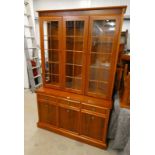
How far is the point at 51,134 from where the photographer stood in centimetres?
227

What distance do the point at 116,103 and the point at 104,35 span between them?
98 cm

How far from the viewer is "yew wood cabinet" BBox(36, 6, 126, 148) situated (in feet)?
5.92

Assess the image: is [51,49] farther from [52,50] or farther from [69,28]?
[69,28]

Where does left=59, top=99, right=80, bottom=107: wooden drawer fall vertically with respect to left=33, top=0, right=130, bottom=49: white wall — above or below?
below

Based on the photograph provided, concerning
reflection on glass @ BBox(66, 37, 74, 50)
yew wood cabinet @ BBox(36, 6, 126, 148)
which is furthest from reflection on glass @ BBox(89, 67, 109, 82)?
reflection on glass @ BBox(66, 37, 74, 50)

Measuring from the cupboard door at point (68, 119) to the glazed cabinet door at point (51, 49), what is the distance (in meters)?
0.45

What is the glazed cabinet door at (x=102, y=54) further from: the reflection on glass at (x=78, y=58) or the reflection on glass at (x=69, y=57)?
the reflection on glass at (x=69, y=57)

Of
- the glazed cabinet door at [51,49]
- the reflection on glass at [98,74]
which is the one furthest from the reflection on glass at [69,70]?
the reflection on glass at [98,74]

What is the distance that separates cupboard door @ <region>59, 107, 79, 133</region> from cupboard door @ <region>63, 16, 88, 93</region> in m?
0.35

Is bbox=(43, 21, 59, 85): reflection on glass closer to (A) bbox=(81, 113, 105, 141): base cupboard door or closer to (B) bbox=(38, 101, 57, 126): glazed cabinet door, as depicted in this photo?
(B) bbox=(38, 101, 57, 126): glazed cabinet door

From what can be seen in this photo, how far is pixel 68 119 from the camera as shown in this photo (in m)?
2.16

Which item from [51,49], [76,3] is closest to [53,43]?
[51,49]
